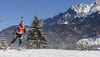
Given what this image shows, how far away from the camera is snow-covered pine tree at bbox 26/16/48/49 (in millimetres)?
30531

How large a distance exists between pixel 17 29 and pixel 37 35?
20.0 m

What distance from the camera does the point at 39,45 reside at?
30578 mm

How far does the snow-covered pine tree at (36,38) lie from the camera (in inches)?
1202

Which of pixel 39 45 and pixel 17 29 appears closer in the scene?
pixel 17 29

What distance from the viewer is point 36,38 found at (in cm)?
3106

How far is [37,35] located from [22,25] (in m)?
20.0
